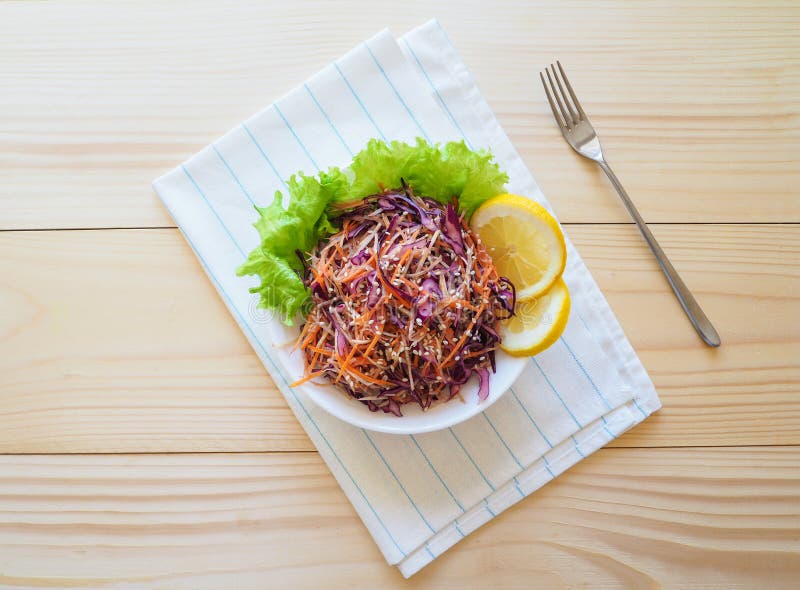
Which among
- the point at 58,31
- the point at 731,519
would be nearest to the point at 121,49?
the point at 58,31

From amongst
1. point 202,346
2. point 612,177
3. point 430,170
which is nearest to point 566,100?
point 612,177

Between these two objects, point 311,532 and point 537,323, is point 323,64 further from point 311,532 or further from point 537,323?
point 311,532

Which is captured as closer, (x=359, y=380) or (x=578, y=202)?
(x=359, y=380)

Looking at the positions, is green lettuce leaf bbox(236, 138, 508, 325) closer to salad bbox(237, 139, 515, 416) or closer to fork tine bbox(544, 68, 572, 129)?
salad bbox(237, 139, 515, 416)

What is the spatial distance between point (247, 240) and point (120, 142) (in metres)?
0.47

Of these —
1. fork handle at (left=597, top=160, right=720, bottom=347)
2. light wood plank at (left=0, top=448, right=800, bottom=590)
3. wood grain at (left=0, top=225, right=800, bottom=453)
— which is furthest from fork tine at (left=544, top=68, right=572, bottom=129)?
light wood plank at (left=0, top=448, right=800, bottom=590)

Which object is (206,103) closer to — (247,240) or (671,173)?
(247,240)

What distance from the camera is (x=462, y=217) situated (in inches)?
63.6

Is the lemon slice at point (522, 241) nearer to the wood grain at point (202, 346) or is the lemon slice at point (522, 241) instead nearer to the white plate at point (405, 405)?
the white plate at point (405, 405)

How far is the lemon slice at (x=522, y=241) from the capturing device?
5.03ft

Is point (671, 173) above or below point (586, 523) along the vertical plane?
above

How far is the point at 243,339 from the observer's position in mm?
1835

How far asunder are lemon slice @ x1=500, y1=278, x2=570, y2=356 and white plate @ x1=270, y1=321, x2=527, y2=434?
4 centimetres

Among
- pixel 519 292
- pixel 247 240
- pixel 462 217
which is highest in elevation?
pixel 247 240
